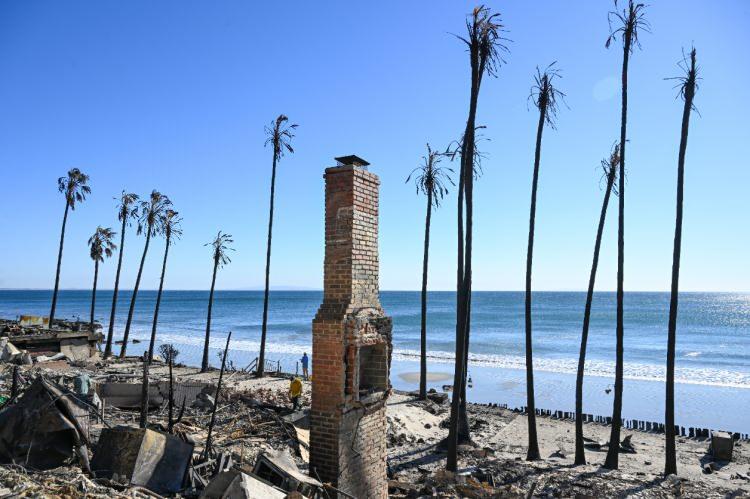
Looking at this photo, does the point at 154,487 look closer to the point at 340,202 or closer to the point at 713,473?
the point at 340,202

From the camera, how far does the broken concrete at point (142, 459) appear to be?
21.8 ft

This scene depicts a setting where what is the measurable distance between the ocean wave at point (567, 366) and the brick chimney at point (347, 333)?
34.3 metres

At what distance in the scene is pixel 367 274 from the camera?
821 centimetres

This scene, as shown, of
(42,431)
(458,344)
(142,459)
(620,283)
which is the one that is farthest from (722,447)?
(42,431)

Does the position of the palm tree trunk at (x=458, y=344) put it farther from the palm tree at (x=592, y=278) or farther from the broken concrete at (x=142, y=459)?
the broken concrete at (x=142, y=459)

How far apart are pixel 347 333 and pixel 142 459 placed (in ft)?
11.1

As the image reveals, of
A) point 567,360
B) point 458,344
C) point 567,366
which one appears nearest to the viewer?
point 458,344

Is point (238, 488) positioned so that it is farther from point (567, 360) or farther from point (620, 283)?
point (567, 360)

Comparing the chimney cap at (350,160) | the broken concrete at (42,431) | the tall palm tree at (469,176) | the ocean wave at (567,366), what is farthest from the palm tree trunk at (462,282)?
the ocean wave at (567,366)

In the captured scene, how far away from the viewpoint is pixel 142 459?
265 inches

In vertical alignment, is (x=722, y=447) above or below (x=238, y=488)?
below

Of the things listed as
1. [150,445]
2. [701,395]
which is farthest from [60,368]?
[701,395]

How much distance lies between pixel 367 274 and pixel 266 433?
6.91 metres

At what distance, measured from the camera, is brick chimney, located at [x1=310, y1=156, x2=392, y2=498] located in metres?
7.70
